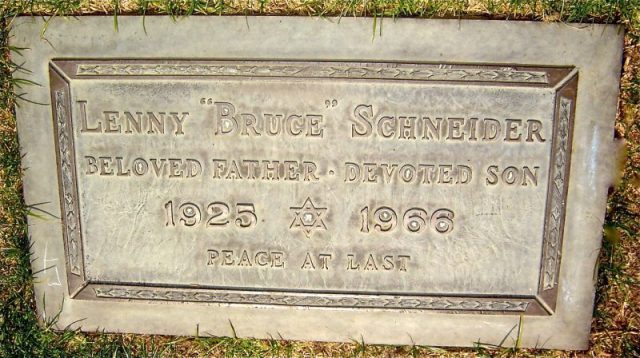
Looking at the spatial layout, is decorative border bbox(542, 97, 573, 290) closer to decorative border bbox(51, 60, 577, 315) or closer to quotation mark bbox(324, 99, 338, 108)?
decorative border bbox(51, 60, 577, 315)

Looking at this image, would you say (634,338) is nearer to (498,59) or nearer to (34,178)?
(498,59)

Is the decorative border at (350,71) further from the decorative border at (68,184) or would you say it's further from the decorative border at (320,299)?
the decorative border at (320,299)

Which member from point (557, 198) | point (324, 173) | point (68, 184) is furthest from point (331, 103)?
point (68, 184)

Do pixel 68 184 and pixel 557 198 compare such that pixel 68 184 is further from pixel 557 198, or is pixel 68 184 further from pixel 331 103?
pixel 557 198

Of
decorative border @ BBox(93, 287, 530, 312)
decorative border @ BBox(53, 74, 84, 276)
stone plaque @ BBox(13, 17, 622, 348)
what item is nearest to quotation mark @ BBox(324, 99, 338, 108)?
stone plaque @ BBox(13, 17, 622, 348)

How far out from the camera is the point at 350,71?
2.10 m

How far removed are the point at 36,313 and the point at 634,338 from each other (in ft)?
8.72

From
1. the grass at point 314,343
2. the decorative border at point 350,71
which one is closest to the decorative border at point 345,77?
the decorative border at point 350,71

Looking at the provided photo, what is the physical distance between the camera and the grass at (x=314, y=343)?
84.6 inches

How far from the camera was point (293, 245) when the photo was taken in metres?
2.23

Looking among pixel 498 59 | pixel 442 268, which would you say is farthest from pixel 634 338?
pixel 498 59

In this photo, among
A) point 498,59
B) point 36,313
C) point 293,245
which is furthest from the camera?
point 36,313

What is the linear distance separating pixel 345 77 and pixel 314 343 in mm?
1183

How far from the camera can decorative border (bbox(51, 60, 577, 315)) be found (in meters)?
2.09
